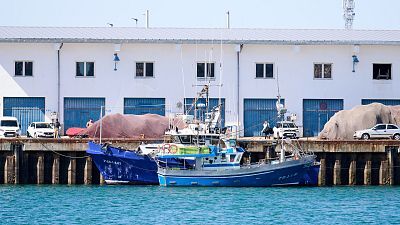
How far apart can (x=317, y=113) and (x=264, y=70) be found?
4.01 metres

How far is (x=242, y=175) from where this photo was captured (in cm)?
7775

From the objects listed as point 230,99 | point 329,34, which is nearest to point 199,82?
point 230,99

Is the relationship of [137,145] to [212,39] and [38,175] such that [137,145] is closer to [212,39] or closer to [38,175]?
[38,175]

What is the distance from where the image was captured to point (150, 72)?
91.9 meters

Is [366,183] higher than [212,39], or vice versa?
[212,39]

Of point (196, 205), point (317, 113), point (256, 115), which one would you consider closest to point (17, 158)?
point (196, 205)

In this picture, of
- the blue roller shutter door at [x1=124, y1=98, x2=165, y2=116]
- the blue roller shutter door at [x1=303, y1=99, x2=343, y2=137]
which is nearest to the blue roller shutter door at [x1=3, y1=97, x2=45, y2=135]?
the blue roller shutter door at [x1=124, y1=98, x2=165, y2=116]

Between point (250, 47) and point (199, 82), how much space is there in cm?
368

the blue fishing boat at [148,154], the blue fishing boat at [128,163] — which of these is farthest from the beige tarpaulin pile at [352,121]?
the blue fishing boat at [128,163]

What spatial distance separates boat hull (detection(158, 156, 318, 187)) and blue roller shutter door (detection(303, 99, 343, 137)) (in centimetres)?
1396

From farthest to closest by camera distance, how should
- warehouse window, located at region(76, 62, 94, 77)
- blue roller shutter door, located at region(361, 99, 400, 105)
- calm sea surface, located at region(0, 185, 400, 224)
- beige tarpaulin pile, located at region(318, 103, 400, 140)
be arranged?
1. blue roller shutter door, located at region(361, 99, 400, 105)
2. warehouse window, located at region(76, 62, 94, 77)
3. beige tarpaulin pile, located at region(318, 103, 400, 140)
4. calm sea surface, located at region(0, 185, 400, 224)

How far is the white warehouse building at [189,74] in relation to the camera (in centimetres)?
9106

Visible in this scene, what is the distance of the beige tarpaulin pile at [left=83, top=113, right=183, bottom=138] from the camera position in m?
85.1

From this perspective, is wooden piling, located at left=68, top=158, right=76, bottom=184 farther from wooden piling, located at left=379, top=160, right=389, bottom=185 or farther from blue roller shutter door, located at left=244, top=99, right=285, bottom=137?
blue roller shutter door, located at left=244, top=99, right=285, bottom=137
